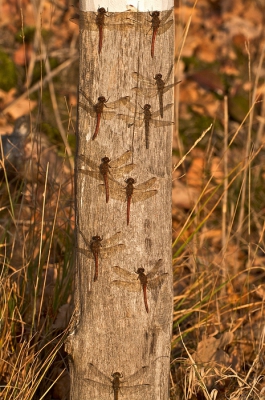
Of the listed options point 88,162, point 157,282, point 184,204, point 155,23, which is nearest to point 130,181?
point 88,162

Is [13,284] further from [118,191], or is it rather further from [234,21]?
[234,21]

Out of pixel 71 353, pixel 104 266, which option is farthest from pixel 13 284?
pixel 104 266

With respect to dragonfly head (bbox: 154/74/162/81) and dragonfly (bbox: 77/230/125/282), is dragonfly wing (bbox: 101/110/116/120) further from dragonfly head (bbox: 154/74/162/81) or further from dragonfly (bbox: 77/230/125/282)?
dragonfly (bbox: 77/230/125/282)

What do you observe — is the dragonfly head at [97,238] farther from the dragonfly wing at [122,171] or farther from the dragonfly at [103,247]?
the dragonfly wing at [122,171]

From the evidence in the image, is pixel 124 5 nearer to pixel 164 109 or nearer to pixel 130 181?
pixel 164 109

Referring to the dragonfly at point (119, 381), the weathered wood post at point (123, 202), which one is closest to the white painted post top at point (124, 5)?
the weathered wood post at point (123, 202)

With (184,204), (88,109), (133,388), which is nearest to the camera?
(88,109)
